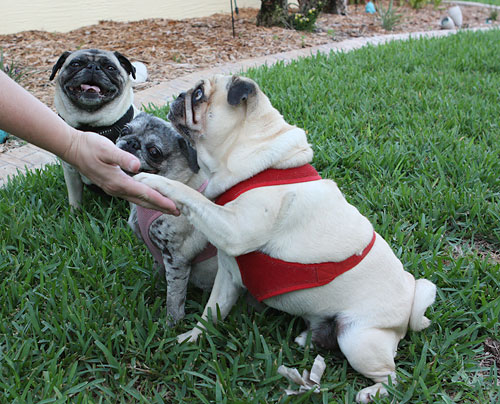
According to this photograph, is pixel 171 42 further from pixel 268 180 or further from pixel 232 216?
pixel 232 216

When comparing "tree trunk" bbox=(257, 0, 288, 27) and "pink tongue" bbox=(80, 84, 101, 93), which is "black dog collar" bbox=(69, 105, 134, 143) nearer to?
"pink tongue" bbox=(80, 84, 101, 93)

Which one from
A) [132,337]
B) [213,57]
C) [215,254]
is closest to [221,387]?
[132,337]

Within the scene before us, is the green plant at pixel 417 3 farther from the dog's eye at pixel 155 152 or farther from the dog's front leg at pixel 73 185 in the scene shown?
the dog's eye at pixel 155 152

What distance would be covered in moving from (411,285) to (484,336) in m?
0.53

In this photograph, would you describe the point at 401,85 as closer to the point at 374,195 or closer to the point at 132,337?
the point at 374,195

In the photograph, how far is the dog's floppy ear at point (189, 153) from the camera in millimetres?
2658

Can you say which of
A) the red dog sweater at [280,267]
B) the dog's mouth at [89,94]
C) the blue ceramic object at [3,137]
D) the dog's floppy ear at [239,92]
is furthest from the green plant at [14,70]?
the red dog sweater at [280,267]

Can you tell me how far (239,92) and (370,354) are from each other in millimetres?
1409

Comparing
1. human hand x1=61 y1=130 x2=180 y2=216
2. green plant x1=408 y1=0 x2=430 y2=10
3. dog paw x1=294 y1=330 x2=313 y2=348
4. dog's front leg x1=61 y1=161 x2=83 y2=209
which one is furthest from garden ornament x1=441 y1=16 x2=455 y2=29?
human hand x1=61 y1=130 x2=180 y2=216

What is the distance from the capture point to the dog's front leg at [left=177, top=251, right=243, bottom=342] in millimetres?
2504

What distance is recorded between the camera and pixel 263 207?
2166mm

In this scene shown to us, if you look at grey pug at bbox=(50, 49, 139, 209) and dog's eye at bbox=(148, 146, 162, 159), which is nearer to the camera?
dog's eye at bbox=(148, 146, 162, 159)

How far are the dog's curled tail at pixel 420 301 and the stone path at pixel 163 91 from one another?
362 cm

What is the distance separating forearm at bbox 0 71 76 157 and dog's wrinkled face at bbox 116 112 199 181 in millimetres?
371
